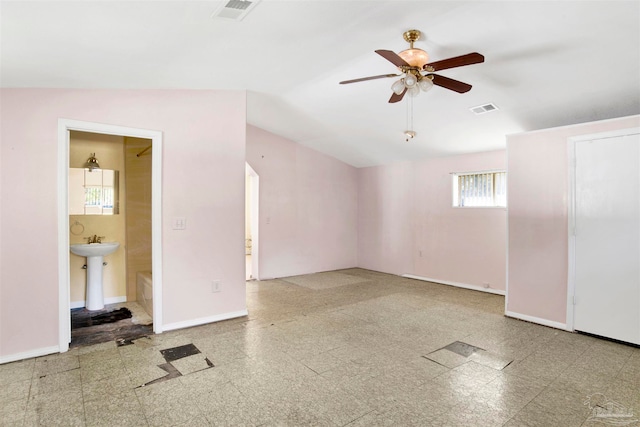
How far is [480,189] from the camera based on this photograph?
5.76 m

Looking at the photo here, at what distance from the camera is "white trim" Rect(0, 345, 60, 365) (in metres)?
2.89

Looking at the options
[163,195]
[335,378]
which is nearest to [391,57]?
[335,378]

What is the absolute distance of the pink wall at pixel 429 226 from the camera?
5.53m

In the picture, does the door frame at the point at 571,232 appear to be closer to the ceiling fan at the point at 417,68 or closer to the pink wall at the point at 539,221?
the pink wall at the point at 539,221

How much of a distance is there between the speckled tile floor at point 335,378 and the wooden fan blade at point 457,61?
243 centimetres

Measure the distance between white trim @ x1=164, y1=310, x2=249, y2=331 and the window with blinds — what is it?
4.15 meters

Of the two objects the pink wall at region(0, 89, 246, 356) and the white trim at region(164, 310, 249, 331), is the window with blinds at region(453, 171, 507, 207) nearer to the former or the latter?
the pink wall at region(0, 89, 246, 356)

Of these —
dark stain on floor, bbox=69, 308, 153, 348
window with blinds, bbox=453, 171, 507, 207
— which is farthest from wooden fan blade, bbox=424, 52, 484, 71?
dark stain on floor, bbox=69, 308, 153, 348

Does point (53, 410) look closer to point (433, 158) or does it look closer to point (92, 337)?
point (92, 337)

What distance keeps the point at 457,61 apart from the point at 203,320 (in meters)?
3.62

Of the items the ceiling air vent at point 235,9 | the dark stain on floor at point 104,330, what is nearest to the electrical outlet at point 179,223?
the dark stain on floor at point 104,330

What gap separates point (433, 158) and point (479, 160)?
0.86 metres

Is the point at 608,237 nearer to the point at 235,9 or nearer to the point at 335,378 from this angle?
the point at 335,378

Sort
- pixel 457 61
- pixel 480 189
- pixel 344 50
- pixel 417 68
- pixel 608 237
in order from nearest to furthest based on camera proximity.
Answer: pixel 457 61 < pixel 417 68 < pixel 344 50 < pixel 608 237 < pixel 480 189
